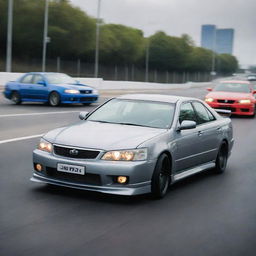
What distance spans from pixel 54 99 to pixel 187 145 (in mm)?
15791

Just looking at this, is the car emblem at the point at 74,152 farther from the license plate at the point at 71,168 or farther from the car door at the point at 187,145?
the car door at the point at 187,145

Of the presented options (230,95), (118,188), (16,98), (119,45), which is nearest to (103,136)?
(118,188)

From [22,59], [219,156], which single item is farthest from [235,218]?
[22,59]

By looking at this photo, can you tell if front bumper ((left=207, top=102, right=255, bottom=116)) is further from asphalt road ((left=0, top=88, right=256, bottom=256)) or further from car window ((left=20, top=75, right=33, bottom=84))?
asphalt road ((left=0, top=88, right=256, bottom=256))

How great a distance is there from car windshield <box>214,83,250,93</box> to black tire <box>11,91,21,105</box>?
7.97 meters

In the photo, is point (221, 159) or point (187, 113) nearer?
point (187, 113)

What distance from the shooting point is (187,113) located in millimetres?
8508

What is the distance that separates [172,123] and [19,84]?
16955 mm

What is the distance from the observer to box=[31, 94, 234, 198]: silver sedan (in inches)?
267

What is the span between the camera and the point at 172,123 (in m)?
7.88

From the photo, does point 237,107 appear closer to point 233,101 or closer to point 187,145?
point 233,101

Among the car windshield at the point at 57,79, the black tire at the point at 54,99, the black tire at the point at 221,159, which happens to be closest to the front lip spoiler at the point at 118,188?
the black tire at the point at 221,159

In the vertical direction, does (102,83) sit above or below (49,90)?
above

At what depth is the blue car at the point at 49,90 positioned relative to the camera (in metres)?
23.0
